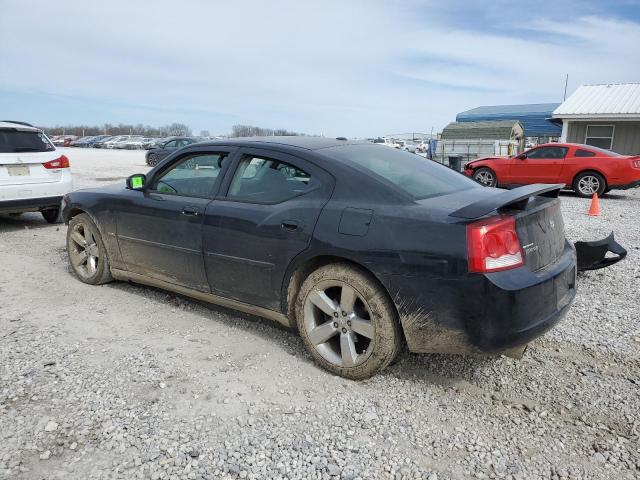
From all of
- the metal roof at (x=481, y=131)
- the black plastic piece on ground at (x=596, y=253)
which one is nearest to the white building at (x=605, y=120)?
the metal roof at (x=481, y=131)

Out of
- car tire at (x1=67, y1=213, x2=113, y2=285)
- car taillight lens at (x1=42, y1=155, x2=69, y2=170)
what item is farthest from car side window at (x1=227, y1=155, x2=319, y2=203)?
car taillight lens at (x1=42, y1=155, x2=69, y2=170)

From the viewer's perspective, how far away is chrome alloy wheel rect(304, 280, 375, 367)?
9.93 ft

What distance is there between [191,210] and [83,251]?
188 centimetres

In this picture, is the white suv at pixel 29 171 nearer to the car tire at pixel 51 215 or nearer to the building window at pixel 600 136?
the car tire at pixel 51 215

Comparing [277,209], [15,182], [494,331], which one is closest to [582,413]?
[494,331]

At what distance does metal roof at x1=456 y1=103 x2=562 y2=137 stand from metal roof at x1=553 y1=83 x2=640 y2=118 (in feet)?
57.0

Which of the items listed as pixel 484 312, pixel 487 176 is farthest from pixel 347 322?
pixel 487 176

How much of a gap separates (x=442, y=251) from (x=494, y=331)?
0.50m

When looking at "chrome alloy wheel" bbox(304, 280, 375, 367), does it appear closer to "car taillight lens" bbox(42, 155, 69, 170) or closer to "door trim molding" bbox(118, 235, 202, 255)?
"door trim molding" bbox(118, 235, 202, 255)

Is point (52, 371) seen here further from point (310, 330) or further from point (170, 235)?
point (310, 330)

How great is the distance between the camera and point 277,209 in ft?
11.0

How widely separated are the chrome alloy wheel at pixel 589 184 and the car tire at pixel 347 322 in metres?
12.0

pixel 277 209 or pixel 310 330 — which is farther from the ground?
pixel 277 209

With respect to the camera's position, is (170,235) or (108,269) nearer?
(170,235)
